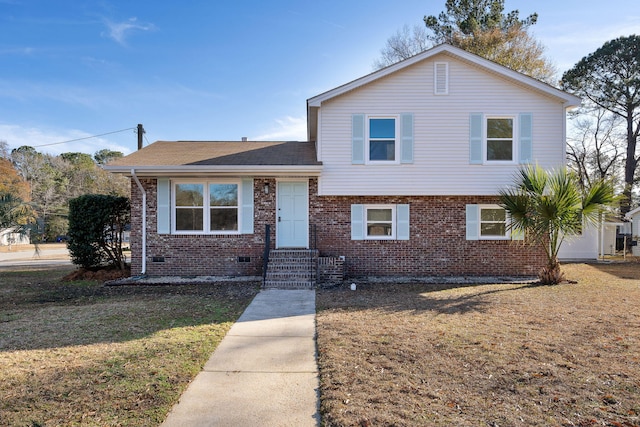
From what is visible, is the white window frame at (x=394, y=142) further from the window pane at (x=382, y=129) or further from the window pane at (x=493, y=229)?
the window pane at (x=493, y=229)

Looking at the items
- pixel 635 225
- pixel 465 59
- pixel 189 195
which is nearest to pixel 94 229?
pixel 189 195

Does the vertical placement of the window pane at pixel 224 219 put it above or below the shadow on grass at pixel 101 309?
above

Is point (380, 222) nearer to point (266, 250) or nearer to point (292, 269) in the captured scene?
point (292, 269)

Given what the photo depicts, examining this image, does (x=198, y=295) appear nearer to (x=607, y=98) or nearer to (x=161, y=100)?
(x=161, y=100)

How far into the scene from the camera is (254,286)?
388 inches

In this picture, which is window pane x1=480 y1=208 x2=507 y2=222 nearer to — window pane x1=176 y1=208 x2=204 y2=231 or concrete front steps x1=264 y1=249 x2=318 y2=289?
concrete front steps x1=264 y1=249 x2=318 y2=289

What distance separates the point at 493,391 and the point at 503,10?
27.0m

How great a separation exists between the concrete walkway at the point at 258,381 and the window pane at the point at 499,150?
818cm

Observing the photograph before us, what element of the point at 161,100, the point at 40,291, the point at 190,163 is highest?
the point at 161,100

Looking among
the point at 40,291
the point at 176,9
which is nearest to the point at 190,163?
the point at 40,291

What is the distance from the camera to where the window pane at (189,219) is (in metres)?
11.3

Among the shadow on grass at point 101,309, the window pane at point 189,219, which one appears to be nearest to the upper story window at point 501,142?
the shadow on grass at point 101,309

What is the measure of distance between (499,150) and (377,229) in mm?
4444

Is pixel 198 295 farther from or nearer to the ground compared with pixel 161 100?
nearer to the ground
